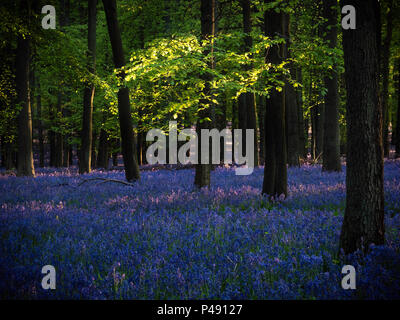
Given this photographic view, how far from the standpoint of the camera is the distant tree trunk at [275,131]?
7812 mm

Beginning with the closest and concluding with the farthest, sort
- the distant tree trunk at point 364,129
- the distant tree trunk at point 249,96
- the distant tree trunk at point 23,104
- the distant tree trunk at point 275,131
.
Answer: the distant tree trunk at point 364,129, the distant tree trunk at point 275,131, the distant tree trunk at point 23,104, the distant tree trunk at point 249,96

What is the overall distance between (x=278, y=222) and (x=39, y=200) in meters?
6.96

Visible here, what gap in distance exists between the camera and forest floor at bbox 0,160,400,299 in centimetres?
329

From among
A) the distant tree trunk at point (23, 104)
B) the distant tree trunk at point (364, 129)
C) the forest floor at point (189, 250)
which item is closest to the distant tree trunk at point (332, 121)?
the forest floor at point (189, 250)

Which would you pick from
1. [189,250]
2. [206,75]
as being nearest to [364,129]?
[189,250]

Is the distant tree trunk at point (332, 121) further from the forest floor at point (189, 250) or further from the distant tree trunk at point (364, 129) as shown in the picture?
the distant tree trunk at point (364, 129)

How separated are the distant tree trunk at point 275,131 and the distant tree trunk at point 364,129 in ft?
12.9

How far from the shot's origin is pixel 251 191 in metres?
8.98

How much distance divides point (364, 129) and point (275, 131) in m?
4.14

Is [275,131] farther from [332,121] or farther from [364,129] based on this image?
[332,121]
